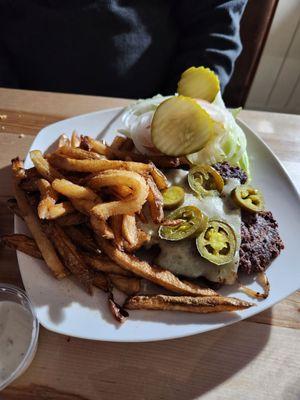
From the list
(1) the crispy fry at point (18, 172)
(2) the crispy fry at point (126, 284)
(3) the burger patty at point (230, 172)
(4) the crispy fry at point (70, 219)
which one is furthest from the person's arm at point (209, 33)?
(2) the crispy fry at point (126, 284)

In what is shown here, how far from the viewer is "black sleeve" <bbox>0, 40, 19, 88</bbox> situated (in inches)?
88.7

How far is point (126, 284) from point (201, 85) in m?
0.95

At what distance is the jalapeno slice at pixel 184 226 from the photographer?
121 centimetres

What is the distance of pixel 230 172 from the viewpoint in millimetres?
1547

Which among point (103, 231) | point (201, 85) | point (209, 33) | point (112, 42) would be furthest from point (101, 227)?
point (209, 33)

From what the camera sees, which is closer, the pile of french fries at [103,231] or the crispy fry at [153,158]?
the pile of french fries at [103,231]

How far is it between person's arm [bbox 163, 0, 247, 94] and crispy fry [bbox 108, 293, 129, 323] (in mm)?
1662

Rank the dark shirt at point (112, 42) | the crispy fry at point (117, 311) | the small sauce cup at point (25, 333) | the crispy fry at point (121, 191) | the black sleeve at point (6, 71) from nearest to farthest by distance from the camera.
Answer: the small sauce cup at point (25, 333), the crispy fry at point (117, 311), the crispy fry at point (121, 191), the dark shirt at point (112, 42), the black sleeve at point (6, 71)

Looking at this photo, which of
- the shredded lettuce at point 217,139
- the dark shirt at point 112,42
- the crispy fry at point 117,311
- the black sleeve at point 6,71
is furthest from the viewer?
the black sleeve at point 6,71

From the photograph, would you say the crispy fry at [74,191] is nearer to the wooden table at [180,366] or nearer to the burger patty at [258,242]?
the wooden table at [180,366]

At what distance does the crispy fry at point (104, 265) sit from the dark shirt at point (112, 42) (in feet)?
4.72

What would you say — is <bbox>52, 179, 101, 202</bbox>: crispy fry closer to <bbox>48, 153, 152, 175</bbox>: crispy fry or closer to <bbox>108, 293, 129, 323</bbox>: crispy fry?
<bbox>48, 153, 152, 175</bbox>: crispy fry

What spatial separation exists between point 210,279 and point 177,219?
0.23 meters

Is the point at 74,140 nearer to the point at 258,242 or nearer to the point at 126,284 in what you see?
the point at 126,284
